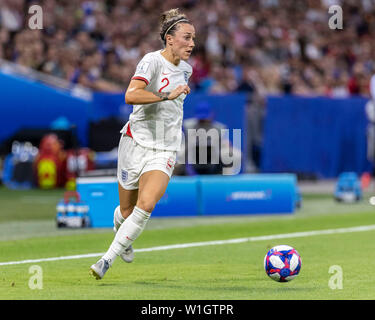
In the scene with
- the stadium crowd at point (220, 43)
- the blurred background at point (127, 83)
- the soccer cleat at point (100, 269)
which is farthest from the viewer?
the stadium crowd at point (220, 43)

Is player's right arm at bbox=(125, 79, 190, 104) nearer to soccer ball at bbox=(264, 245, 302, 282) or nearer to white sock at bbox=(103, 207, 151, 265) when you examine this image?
white sock at bbox=(103, 207, 151, 265)

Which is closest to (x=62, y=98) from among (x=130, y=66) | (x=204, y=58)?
(x=130, y=66)

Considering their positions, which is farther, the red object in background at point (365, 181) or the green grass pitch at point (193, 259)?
the red object in background at point (365, 181)

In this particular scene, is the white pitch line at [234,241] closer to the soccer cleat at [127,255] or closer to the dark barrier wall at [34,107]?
the soccer cleat at [127,255]

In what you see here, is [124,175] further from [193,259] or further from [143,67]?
[193,259]

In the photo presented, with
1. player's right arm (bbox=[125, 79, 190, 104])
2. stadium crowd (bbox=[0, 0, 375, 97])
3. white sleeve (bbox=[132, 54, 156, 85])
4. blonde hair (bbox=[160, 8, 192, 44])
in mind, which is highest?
stadium crowd (bbox=[0, 0, 375, 97])

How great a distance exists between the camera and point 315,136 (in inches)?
939

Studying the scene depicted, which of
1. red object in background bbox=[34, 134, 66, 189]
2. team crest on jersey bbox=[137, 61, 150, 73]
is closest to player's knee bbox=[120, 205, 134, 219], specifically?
team crest on jersey bbox=[137, 61, 150, 73]

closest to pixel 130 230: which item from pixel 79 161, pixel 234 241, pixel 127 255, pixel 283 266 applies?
pixel 127 255

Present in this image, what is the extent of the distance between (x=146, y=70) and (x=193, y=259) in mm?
2642

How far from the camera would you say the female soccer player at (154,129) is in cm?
832

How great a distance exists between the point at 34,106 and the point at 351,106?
7977mm

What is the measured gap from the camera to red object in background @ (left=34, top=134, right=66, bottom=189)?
20703mm

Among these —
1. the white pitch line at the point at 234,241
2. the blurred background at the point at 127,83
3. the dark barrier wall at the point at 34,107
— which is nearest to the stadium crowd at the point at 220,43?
the blurred background at the point at 127,83
